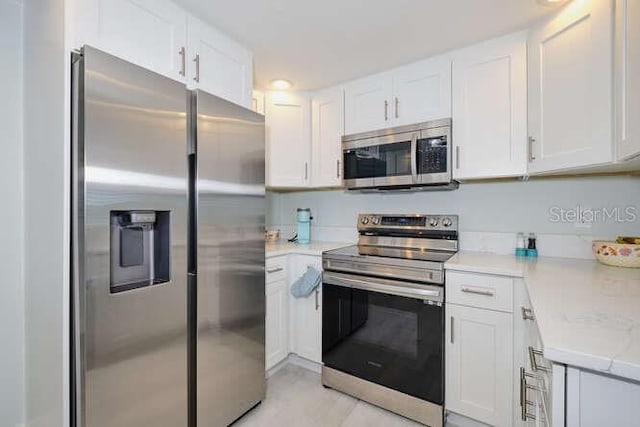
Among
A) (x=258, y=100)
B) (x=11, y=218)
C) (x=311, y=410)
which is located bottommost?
(x=311, y=410)

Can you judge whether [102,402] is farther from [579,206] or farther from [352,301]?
[579,206]

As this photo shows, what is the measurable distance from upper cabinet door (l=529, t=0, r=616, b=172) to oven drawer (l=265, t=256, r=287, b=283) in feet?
5.38

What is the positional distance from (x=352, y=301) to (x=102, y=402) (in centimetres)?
134

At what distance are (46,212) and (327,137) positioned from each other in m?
1.79

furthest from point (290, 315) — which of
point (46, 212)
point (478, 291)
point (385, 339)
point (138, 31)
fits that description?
point (138, 31)

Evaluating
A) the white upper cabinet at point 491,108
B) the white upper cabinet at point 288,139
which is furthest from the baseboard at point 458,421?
the white upper cabinet at point 288,139

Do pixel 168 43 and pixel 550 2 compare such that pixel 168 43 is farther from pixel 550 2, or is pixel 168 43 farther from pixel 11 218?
pixel 550 2

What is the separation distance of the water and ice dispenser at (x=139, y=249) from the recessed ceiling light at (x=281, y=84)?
148 cm

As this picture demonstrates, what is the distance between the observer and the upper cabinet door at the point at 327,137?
2377 mm

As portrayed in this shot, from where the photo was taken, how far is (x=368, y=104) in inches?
88.1

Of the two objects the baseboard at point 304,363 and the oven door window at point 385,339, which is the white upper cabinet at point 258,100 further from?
the baseboard at point 304,363

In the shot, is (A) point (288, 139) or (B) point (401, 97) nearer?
(B) point (401, 97)

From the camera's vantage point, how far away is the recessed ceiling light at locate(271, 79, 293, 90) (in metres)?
2.34

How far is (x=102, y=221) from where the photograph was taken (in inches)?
43.4
